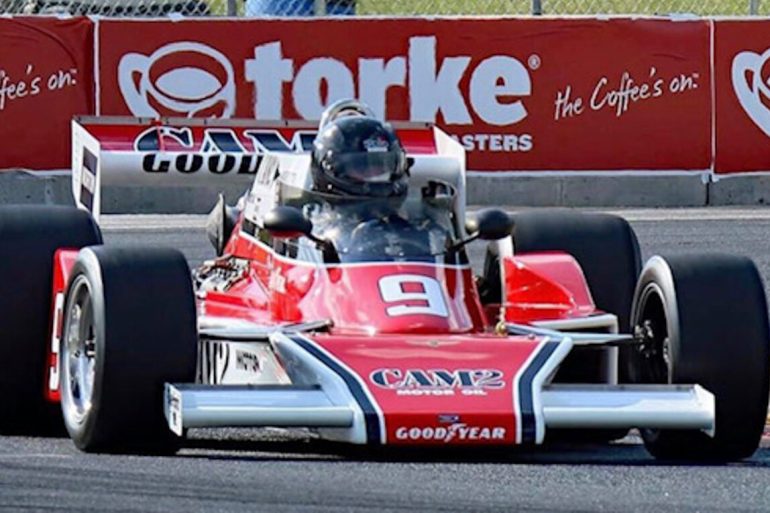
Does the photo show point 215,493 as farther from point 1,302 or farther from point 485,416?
point 1,302

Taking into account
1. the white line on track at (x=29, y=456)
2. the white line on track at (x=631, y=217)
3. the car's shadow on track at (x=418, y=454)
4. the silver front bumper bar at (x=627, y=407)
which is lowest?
the white line on track at (x=631, y=217)

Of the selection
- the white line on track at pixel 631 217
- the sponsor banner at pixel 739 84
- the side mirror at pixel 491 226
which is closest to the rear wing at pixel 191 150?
the side mirror at pixel 491 226

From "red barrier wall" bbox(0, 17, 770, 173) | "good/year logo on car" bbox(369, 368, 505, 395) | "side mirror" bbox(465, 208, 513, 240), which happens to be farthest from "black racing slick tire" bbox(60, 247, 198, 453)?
"red barrier wall" bbox(0, 17, 770, 173)

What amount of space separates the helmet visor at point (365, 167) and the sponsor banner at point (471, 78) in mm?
8111

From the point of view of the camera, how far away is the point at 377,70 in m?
17.1

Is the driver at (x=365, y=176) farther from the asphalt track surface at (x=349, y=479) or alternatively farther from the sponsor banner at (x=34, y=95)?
the sponsor banner at (x=34, y=95)

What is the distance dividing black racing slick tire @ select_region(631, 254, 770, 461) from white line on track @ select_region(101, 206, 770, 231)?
8.08m

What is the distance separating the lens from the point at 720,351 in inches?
313

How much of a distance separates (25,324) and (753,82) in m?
9.66

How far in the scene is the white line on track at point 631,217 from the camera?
52.4 ft

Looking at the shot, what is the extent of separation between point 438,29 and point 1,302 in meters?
8.90

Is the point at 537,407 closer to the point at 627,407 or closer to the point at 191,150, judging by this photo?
the point at 627,407

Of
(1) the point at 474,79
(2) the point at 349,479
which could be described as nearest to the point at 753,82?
(1) the point at 474,79

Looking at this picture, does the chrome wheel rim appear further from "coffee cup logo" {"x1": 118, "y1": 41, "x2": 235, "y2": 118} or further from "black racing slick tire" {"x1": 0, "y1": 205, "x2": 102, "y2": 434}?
"coffee cup logo" {"x1": 118, "y1": 41, "x2": 235, "y2": 118}
